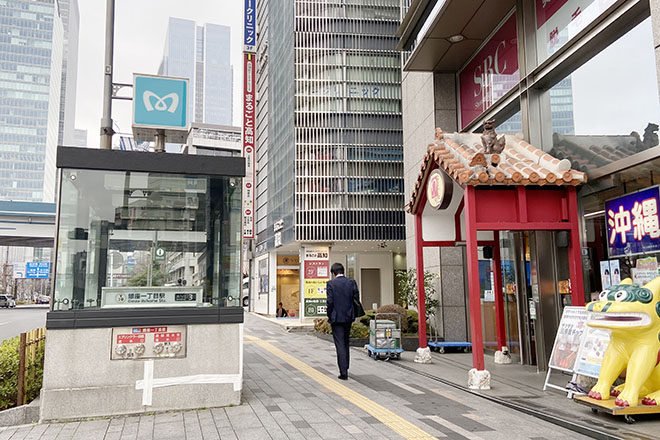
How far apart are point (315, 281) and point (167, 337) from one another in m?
22.7

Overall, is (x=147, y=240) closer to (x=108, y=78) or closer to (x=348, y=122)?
(x=108, y=78)

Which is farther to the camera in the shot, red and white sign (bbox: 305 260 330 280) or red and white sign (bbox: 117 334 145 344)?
red and white sign (bbox: 305 260 330 280)

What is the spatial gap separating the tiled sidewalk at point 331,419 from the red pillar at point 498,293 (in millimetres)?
3258

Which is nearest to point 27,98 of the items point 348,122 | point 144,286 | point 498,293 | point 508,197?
point 348,122

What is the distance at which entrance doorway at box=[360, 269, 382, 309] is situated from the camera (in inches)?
1405

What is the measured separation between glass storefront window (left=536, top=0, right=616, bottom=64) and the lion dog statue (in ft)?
14.1

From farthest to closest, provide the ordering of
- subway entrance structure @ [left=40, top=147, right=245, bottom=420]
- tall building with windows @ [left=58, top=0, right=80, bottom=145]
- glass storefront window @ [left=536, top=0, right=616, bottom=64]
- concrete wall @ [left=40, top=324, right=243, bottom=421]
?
1. tall building with windows @ [left=58, top=0, right=80, bottom=145]
2. glass storefront window @ [left=536, top=0, right=616, bottom=64]
3. subway entrance structure @ [left=40, top=147, right=245, bottom=420]
4. concrete wall @ [left=40, top=324, right=243, bottom=421]

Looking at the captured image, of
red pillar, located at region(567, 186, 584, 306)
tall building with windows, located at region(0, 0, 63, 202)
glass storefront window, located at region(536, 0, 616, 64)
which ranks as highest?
tall building with windows, located at region(0, 0, 63, 202)

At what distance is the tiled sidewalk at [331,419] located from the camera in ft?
17.5

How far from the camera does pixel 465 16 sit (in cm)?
1114

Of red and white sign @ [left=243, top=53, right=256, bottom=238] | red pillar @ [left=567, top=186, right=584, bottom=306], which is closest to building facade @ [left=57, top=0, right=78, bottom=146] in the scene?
red and white sign @ [left=243, top=53, right=256, bottom=238]

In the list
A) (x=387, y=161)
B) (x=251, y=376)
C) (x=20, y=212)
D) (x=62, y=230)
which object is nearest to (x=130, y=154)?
(x=62, y=230)

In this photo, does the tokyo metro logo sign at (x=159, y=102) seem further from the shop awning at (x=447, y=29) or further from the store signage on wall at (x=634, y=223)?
the store signage on wall at (x=634, y=223)

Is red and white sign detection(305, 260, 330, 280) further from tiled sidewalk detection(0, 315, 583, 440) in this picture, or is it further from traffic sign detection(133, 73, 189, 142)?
traffic sign detection(133, 73, 189, 142)
